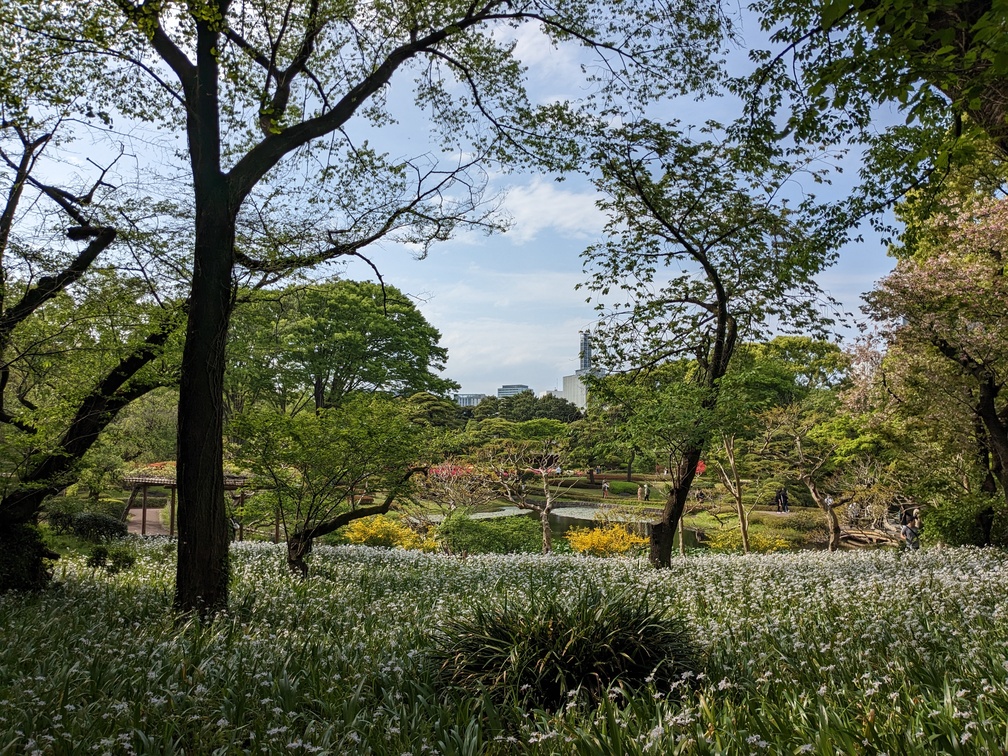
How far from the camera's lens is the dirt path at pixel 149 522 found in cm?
2242

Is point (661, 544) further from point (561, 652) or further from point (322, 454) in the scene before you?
point (561, 652)

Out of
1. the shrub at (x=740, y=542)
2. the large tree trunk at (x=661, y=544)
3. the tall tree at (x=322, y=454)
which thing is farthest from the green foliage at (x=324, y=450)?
the shrub at (x=740, y=542)

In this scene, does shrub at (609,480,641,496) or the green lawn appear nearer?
the green lawn

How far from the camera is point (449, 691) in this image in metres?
4.05

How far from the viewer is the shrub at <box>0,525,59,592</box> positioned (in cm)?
743

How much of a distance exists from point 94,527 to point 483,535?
9382 mm

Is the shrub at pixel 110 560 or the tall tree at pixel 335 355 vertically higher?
the tall tree at pixel 335 355

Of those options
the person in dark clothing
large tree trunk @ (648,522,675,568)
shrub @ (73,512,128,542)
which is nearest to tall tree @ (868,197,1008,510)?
large tree trunk @ (648,522,675,568)

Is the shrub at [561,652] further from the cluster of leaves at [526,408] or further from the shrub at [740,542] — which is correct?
the cluster of leaves at [526,408]

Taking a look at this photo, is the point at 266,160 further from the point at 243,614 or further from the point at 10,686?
the point at 10,686

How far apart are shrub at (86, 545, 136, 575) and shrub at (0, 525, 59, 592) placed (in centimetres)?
171

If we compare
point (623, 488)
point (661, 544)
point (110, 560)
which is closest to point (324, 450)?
point (110, 560)

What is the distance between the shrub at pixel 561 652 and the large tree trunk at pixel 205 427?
313 centimetres

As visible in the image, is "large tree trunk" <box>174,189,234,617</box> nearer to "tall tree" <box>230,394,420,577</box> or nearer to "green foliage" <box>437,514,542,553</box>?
"tall tree" <box>230,394,420,577</box>
